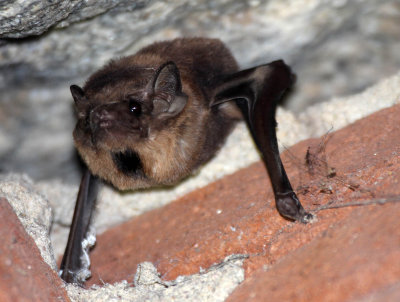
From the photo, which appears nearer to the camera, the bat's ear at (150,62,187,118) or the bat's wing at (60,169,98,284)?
the bat's ear at (150,62,187,118)

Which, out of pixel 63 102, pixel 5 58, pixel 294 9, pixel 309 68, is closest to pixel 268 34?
pixel 294 9

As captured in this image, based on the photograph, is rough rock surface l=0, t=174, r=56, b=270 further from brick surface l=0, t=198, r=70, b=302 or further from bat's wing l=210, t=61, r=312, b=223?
bat's wing l=210, t=61, r=312, b=223

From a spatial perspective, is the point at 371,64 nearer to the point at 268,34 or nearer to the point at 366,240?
the point at 268,34

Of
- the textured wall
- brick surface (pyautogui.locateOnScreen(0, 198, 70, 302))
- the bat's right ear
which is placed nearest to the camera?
brick surface (pyautogui.locateOnScreen(0, 198, 70, 302))

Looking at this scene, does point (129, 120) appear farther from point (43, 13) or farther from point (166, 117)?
point (43, 13)

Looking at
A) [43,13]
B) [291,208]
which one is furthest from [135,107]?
[291,208]

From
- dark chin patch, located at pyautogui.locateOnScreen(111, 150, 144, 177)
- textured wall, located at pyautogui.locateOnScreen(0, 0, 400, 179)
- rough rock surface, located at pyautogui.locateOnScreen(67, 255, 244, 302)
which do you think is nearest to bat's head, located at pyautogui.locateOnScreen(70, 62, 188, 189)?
dark chin patch, located at pyautogui.locateOnScreen(111, 150, 144, 177)

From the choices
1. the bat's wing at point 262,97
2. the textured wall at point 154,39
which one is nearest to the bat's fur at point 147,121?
the bat's wing at point 262,97
